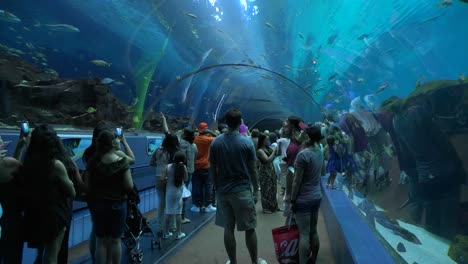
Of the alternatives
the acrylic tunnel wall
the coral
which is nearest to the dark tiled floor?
the acrylic tunnel wall

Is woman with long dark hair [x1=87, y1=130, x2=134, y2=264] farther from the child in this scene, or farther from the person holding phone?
the child

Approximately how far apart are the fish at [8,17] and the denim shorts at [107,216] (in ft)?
15.6

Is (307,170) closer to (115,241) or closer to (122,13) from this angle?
(115,241)

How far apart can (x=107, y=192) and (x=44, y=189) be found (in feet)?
1.75

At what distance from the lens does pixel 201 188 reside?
752 cm

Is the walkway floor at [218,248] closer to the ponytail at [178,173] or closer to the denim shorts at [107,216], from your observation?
the ponytail at [178,173]

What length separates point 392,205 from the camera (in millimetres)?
5055

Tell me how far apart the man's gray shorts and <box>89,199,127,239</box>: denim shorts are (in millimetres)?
1046

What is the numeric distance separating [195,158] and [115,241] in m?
3.95

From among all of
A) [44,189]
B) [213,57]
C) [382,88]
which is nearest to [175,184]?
[44,189]

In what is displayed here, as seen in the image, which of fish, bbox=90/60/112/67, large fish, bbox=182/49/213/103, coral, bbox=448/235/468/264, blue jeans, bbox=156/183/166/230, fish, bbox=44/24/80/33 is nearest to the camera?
coral, bbox=448/235/468/264

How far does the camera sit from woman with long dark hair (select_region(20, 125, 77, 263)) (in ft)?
9.12

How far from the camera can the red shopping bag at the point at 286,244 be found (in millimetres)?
3744

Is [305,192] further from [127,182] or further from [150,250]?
[150,250]
